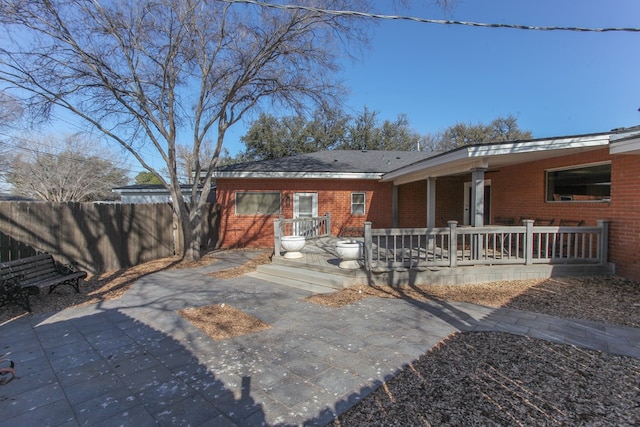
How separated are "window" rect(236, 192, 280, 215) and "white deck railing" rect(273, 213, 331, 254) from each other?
0.95 metres

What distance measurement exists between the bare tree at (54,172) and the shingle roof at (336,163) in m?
20.9

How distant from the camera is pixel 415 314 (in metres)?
4.86

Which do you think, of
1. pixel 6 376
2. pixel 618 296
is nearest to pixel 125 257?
pixel 6 376

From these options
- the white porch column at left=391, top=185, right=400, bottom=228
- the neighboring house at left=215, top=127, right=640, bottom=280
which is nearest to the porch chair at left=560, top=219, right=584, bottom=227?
the neighboring house at left=215, top=127, right=640, bottom=280

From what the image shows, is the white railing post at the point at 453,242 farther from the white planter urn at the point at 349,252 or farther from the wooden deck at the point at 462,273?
the white planter urn at the point at 349,252

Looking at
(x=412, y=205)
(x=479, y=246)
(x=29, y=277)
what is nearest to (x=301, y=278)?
(x=479, y=246)

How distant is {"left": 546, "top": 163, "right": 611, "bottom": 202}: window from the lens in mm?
7047

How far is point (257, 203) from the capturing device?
12.5 metres

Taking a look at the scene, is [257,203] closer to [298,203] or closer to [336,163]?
[298,203]

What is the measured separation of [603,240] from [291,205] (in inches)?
361

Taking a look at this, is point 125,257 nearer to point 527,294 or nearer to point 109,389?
point 109,389

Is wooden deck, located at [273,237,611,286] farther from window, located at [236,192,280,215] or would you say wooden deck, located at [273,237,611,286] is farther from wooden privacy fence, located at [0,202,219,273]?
window, located at [236,192,280,215]

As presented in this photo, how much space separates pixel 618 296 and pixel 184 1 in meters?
11.1

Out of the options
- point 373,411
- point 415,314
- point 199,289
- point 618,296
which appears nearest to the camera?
point 373,411
